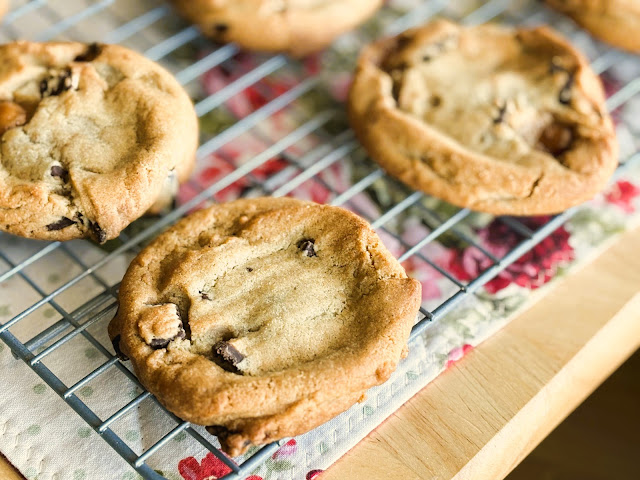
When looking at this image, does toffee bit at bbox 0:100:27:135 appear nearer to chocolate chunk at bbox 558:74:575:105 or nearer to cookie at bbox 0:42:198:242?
cookie at bbox 0:42:198:242

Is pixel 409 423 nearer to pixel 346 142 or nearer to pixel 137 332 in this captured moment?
pixel 137 332

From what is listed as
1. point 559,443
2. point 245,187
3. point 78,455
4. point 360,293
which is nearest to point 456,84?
point 245,187

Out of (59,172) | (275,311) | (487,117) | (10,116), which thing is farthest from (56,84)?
(487,117)

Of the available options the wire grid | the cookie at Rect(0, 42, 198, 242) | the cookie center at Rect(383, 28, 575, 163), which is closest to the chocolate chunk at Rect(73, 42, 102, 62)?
the cookie at Rect(0, 42, 198, 242)

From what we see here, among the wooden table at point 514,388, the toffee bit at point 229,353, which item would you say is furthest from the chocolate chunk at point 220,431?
the wooden table at point 514,388

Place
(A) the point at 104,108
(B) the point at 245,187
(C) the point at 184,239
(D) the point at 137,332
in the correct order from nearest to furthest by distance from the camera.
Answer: (D) the point at 137,332 → (C) the point at 184,239 → (A) the point at 104,108 → (B) the point at 245,187

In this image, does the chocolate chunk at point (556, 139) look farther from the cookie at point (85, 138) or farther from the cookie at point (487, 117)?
the cookie at point (85, 138)
